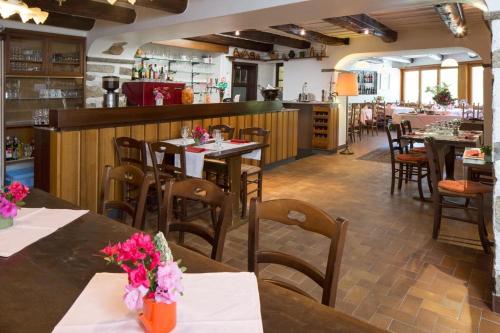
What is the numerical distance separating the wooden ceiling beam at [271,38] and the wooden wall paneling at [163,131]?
364 cm

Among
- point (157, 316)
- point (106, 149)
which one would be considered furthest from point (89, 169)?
point (157, 316)

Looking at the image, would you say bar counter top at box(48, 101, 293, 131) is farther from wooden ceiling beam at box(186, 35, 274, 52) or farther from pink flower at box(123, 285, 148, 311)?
pink flower at box(123, 285, 148, 311)

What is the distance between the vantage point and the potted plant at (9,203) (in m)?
1.79

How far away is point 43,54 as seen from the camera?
6059 millimetres

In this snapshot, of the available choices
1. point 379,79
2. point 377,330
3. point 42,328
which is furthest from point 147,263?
point 379,79

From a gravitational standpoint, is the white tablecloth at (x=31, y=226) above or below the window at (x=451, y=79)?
below

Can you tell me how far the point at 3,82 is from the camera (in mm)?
5352

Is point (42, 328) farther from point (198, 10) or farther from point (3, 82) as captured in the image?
point (3, 82)

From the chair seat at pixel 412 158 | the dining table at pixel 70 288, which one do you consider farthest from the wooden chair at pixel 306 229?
the chair seat at pixel 412 158

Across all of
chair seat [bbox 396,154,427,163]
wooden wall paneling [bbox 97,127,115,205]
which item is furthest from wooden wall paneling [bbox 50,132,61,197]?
chair seat [bbox 396,154,427,163]

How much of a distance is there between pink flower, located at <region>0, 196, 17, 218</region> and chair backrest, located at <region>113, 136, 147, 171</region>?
2417mm

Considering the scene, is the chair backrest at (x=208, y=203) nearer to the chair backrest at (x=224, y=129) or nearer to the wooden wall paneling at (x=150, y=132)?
the wooden wall paneling at (x=150, y=132)

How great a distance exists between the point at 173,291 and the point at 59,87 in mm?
6231

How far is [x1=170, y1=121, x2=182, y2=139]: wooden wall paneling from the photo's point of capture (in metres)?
5.26
